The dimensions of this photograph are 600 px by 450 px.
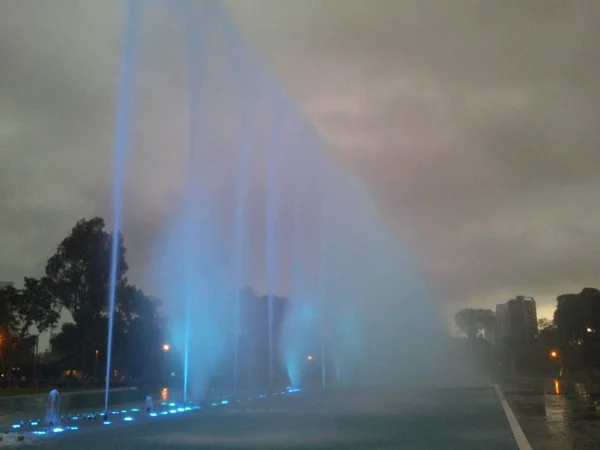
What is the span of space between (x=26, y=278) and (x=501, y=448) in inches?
1926

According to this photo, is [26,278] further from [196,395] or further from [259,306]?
[196,395]

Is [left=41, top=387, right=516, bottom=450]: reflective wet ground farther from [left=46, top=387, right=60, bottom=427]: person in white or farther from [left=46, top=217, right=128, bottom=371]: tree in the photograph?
[left=46, top=217, right=128, bottom=371]: tree

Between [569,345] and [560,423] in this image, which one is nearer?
[560,423]

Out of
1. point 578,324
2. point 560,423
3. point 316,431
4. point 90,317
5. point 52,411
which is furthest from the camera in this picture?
point 578,324

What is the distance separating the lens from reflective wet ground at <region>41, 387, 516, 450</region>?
13.3m

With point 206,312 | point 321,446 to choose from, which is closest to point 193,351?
point 206,312

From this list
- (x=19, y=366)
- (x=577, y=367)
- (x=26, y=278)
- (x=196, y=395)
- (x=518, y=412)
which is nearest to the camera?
(x=518, y=412)

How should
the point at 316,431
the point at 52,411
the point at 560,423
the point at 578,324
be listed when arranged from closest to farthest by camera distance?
the point at 316,431
the point at 560,423
the point at 52,411
the point at 578,324

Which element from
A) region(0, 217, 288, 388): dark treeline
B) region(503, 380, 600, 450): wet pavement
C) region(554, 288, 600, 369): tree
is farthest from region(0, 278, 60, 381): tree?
region(554, 288, 600, 369): tree

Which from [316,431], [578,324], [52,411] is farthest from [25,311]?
[578,324]

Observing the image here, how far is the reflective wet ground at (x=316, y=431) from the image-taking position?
43.8ft

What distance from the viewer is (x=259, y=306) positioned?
183 feet

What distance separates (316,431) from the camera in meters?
15.8

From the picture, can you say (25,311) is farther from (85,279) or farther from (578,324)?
(578,324)
